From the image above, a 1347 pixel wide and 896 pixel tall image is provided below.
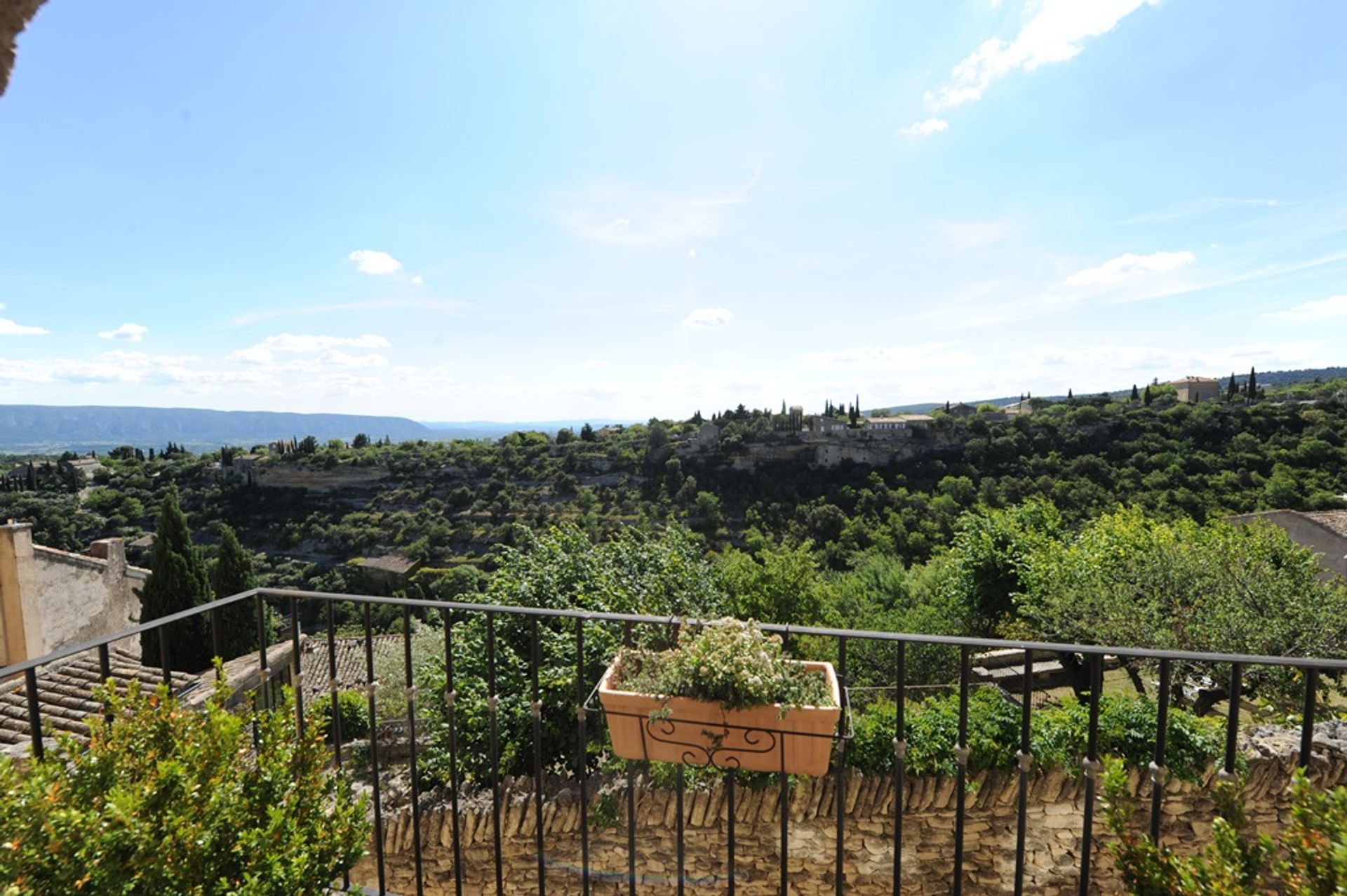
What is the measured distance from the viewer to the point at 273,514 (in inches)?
1454

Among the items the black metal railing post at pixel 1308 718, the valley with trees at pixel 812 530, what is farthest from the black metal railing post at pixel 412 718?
the valley with trees at pixel 812 530

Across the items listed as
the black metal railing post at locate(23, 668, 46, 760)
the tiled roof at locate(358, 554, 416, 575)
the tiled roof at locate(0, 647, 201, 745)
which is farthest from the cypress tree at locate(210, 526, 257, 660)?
the black metal railing post at locate(23, 668, 46, 760)

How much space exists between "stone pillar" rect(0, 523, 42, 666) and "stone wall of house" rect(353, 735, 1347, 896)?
651 centimetres

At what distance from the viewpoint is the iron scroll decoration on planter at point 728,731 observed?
56.6 inches

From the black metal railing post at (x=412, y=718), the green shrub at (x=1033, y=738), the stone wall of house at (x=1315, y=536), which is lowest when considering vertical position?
the stone wall of house at (x=1315, y=536)

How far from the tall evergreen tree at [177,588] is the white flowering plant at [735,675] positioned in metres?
13.5

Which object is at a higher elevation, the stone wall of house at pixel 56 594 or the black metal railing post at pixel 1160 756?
the black metal railing post at pixel 1160 756

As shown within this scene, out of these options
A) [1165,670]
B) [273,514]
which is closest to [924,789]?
[1165,670]

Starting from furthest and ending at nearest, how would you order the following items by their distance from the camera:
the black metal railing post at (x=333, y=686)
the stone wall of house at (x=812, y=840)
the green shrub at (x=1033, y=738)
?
the green shrub at (x=1033, y=738) → the stone wall of house at (x=812, y=840) → the black metal railing post at (x=333, y=686)

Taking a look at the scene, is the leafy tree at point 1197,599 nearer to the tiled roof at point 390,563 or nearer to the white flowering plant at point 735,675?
the white flowering plant at point 735,675

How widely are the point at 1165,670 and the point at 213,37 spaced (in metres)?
6.25

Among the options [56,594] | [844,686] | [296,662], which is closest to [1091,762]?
[844,686]

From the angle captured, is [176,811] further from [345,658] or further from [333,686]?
[345,658]

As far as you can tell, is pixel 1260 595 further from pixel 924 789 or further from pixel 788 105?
pixel 788 105
